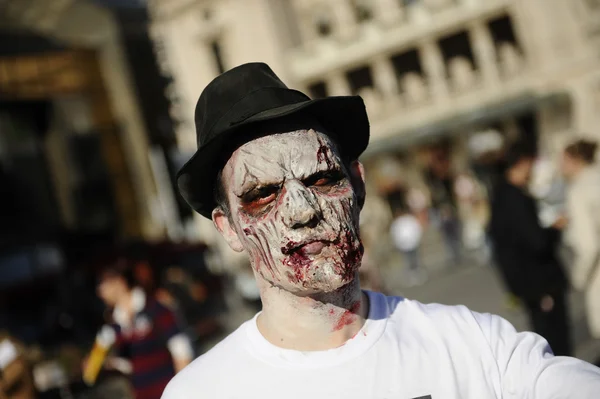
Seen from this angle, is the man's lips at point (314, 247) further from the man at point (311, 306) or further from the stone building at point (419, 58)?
the stone building at point (419, 58)

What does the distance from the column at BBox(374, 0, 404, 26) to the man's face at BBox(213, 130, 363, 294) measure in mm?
24121

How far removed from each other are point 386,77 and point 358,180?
24151mm

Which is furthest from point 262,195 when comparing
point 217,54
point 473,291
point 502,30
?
point 217,54

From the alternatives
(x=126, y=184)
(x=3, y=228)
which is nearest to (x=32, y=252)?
(x=3, y=228)

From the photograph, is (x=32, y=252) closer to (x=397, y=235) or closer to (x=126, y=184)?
(x=126, y=184)

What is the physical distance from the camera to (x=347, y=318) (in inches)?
59.4

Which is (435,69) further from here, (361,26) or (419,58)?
(361,26)

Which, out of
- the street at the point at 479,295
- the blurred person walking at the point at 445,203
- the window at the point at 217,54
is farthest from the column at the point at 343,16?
the street at the point at 479,295

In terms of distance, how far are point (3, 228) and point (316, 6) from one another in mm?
18876

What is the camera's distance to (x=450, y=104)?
23.4m

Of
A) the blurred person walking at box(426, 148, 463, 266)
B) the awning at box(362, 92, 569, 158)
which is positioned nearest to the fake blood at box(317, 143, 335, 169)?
the blurred person walking at box(426, 148, 463, 266)

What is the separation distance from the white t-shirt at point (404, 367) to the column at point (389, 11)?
2422cm

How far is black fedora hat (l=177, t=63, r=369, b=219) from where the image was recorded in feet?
4.90

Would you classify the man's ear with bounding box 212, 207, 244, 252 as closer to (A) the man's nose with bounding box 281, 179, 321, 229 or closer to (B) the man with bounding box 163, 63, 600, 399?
(B) the man with bounding box 163, 63, 600, 399
